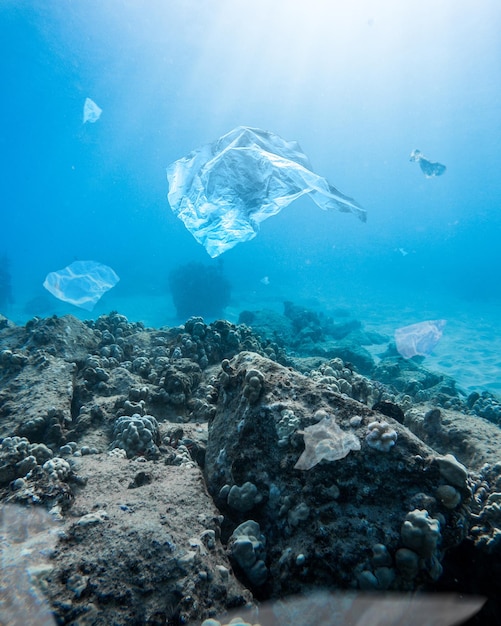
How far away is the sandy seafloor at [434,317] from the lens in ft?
51.2

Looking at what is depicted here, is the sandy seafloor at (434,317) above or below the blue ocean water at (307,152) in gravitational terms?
below

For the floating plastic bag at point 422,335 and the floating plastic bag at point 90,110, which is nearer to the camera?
the floating plastic bag at point 422,335

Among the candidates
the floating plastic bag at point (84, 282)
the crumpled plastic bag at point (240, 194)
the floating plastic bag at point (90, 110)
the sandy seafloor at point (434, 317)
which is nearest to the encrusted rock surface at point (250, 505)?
the crumpled plastic bag at point (240, 194)

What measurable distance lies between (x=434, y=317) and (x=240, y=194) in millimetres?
32872

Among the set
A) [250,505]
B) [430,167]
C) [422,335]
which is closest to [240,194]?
[250,505]

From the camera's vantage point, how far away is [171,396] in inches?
200

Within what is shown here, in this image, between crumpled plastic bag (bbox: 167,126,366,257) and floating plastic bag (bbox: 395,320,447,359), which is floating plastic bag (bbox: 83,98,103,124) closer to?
crumpled plastic bag (bbox: 167,126,366,257)

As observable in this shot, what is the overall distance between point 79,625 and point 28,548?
23.7 inches

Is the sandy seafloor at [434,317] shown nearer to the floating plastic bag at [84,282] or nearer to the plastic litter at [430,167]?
the plastic litter at [430,167]

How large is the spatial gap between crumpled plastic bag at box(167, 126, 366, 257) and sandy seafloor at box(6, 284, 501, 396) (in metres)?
11.4

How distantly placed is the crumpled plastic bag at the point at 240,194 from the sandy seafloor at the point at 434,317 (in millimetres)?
11391

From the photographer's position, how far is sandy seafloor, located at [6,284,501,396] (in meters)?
15.6

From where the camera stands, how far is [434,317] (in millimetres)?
32781

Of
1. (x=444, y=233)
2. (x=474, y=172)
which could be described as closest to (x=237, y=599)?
(x=474, y=172)
